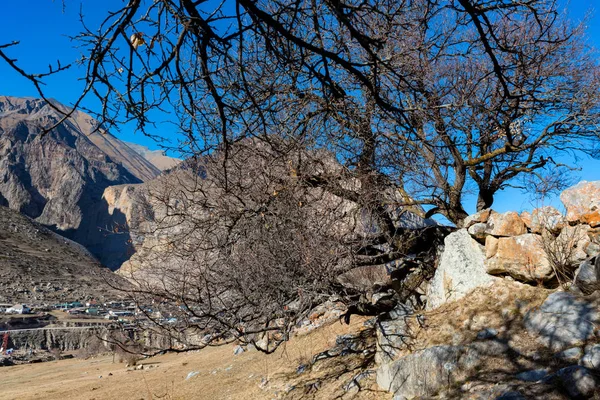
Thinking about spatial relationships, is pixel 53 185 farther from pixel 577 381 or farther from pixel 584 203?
pixel 577 381

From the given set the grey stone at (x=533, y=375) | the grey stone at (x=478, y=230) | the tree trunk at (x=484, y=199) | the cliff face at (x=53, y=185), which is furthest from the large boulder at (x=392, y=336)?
the cliff face at (x=53, y=185)

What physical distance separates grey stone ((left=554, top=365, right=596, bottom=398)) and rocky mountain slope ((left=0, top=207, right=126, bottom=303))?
123ft

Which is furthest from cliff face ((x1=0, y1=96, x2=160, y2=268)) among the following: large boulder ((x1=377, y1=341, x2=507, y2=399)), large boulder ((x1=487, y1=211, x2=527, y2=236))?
large boulder ((x1=377, y1=341, x2=507, y2=399))

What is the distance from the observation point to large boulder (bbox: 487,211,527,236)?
244 inches

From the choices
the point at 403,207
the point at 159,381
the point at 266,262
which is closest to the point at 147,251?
the point at 266,262

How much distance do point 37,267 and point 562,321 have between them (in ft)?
189

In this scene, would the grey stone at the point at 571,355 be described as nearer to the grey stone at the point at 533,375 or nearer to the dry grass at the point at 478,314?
the grey stone at the point at 533,375

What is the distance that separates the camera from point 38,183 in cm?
11550

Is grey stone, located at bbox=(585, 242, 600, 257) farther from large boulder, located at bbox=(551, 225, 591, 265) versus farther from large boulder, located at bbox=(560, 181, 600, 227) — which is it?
large boulder, located at bbox=(560, 181, 600, 227)

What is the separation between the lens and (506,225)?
6270mm

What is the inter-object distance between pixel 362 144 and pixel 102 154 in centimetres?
15763

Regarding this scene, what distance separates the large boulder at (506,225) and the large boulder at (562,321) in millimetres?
1385

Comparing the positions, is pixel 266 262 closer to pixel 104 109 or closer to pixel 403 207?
pixel 403 207

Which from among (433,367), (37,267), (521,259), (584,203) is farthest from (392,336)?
(37,267)
